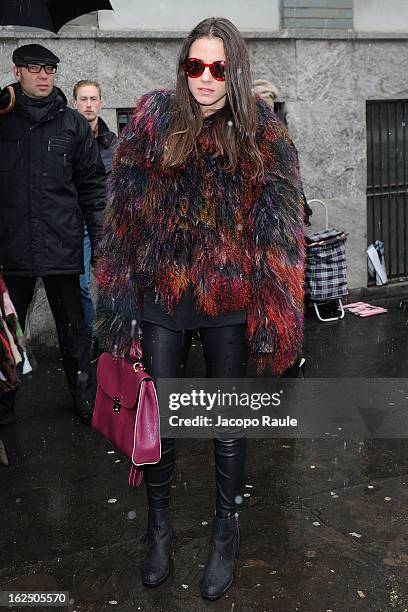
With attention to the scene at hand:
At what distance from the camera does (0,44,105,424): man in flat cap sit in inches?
203

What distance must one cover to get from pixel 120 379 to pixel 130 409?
14 cm

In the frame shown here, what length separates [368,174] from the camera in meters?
9.34

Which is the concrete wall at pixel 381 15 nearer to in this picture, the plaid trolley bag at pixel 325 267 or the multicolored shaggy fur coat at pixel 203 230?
the plaid trolley bag at pixel 325 267

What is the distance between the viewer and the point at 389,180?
31.2ft

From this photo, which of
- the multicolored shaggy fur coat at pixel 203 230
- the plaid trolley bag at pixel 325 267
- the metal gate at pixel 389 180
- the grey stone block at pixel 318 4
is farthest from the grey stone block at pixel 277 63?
the multicolored shaggy fur coat at pixel 203 230

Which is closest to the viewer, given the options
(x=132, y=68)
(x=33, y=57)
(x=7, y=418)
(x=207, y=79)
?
(x=207, y=79)

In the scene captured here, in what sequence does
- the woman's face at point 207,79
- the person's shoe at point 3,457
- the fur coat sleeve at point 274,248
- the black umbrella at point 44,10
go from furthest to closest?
the black umbrella at point 44,10
the person's shoe at point 3,457
the fur coat sleeve at point 274,248
the woman's face at point 207,79

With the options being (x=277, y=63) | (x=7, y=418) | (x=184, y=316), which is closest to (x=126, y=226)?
(x=184, y=316)

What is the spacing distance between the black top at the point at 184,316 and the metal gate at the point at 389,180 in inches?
249

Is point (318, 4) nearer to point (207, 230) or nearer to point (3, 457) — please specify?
point (3, 457)

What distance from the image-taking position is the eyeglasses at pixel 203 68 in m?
3.23

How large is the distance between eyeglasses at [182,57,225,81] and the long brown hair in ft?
0.07

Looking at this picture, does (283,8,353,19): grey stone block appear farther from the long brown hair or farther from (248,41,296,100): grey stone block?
the long brown hair

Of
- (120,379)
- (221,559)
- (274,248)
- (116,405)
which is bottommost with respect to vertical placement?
(221,559)
